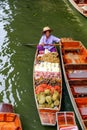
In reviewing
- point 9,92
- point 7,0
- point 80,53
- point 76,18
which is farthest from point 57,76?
point 7,0

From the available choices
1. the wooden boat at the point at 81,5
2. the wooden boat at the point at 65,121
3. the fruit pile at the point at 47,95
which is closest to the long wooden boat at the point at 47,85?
the fruit pile at the point at 47,95

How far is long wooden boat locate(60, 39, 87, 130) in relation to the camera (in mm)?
9672

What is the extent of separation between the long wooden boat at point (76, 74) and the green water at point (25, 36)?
492 mm

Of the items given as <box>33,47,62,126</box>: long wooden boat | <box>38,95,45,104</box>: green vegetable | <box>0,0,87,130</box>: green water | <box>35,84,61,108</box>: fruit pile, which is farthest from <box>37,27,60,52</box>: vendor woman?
<box>38,95,45,104</box>: green vegetable

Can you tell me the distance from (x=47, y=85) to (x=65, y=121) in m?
1.78

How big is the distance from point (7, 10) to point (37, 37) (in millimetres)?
4728

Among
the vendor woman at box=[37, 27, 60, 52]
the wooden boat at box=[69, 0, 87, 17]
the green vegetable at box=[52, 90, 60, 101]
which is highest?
the vendor woman at box=[37, 27, 60, 52]

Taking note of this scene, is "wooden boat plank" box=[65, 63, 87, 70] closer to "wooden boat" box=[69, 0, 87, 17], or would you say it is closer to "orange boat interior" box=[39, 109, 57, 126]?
"orange boat interior" box=[39, 109, 57, 126]

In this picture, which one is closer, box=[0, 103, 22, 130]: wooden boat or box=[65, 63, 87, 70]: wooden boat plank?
box=[0, 103, 22, 130]: wooden boat

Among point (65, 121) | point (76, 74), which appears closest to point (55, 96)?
point (65, 121)

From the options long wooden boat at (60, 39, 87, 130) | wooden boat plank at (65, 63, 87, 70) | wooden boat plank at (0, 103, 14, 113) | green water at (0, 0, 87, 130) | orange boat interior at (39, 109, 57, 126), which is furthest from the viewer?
wooden boat plank at (65, 63, 87, 70)

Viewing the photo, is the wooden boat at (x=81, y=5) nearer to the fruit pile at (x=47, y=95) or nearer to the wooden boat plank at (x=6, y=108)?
the fruit pile at (x=47, y=95)

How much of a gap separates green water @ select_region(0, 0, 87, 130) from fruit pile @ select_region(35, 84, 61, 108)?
51cm

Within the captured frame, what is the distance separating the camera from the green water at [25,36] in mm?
10570
